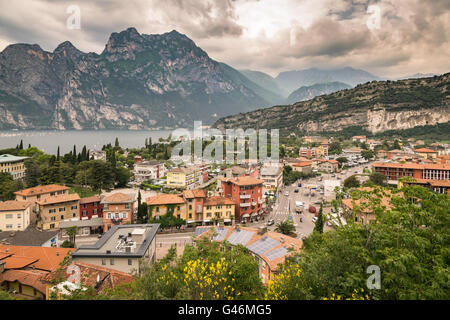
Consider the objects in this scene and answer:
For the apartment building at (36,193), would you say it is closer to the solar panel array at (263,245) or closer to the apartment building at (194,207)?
the apartment building at (194,207)

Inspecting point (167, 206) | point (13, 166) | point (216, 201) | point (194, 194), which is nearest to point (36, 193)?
point (167, 206)

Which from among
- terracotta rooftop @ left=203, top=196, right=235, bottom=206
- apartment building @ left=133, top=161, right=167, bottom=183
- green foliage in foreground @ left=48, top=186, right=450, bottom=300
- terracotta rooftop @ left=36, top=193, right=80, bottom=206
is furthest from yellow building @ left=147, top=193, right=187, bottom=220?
apartment building @ left=133, top=161, right=167, bottom=183

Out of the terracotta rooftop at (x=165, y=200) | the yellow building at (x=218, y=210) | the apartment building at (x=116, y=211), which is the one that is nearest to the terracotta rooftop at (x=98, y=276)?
the apartment building at (x=116, y=211)

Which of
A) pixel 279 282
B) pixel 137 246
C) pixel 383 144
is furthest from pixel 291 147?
pixel 279 282

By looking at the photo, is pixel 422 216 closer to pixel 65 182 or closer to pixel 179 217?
pixel 179 217

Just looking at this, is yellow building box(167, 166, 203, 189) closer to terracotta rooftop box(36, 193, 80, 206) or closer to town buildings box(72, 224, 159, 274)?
terracotta rooftop box(36, 193, 80, 206)

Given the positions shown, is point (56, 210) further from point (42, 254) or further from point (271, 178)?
point (271, 178)
